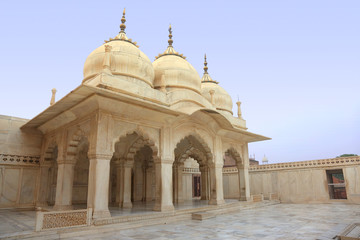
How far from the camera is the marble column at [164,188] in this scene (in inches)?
361

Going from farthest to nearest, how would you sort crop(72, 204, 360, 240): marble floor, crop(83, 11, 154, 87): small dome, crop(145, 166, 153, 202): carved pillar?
crop(145, 166, 153, 202): carved pillar < crop(83, 11, 154, 87): small dome < crop(72, 204, 360, 240): marble floor

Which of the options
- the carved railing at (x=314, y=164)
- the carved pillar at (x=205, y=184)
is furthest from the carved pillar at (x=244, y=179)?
the carved railing at (x=314, y=164)

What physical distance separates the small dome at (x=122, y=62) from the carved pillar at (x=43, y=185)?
4.70 metres

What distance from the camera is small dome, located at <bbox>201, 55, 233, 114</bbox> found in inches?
640

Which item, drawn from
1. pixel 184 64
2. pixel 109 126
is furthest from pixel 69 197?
pixel 184 64

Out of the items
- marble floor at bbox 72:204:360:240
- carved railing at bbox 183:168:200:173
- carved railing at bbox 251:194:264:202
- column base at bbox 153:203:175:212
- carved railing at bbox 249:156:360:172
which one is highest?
carved railing at bbox 249:156:360:172

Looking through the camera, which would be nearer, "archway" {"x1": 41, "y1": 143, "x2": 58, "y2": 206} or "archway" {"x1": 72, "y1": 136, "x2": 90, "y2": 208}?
"archway" {"x1": 41, "y1": 143, "x2": 58, "y2": 206}

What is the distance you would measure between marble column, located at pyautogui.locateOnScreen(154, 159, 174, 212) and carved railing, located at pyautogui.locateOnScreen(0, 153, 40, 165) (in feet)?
20.7

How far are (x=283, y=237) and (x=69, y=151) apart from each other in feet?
25.2

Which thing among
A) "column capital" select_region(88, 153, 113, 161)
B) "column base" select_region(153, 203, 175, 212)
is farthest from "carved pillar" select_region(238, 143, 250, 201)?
"column capital" select_region(88, 153, 113, 161)

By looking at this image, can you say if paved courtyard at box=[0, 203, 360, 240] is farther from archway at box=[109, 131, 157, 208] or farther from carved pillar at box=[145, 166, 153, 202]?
carved pillar at box=[145, 166, 153, 202]

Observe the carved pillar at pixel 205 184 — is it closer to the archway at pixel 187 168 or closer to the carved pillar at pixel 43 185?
the archway at pixel 187 168

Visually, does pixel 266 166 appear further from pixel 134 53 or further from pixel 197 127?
pixel 134 53

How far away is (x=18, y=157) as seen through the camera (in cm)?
1144
